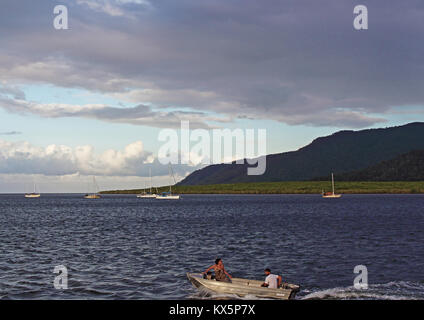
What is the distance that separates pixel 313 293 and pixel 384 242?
122 feet

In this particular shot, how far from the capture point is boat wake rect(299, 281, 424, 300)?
32.9 m

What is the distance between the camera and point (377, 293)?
112 ft

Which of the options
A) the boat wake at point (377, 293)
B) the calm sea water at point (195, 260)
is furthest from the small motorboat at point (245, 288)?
the boat wake at point (377, 293)

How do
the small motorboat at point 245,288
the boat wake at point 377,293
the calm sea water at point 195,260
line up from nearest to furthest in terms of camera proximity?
the small motorboat at point 245,288 < the boat wake at point 377,293 < the calm sea water at point 195,260

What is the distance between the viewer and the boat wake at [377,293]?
32.9 meters

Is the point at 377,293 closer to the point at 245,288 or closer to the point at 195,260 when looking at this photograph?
the point at 245,288

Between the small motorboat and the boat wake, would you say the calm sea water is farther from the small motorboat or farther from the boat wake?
the small motorboat

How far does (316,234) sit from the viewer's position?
255ft

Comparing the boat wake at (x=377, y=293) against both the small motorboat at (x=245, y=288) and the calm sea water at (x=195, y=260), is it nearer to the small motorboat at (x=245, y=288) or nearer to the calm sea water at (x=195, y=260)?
the calm sea water at (x=195, y=260)

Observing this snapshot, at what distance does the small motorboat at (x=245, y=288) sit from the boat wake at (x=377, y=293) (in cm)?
308

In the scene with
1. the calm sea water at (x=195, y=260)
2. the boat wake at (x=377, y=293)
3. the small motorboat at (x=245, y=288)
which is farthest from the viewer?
the calm sea water at (x=195, y=260)

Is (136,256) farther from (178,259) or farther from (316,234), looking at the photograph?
(316,234)
